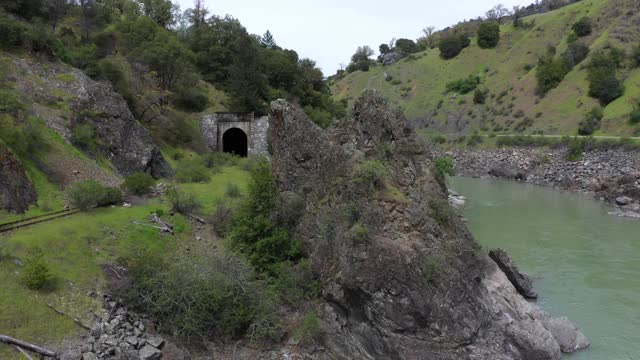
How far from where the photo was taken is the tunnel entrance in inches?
1575

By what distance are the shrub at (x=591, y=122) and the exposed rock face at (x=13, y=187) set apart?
189 ft

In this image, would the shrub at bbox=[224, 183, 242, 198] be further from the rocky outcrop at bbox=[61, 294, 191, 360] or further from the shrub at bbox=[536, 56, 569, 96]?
the shrub at bbox=[536, 56, 569, 96]

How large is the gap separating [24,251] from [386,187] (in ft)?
33.4

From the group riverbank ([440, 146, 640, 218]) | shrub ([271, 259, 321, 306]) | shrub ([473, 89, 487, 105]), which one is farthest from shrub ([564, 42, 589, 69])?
shrub ([271, 259, 321, 306])

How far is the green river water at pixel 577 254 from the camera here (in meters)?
16.9

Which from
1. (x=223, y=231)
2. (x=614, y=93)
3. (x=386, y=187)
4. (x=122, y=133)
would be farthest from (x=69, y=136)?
(x=614, y=93)

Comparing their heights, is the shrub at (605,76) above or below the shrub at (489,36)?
below

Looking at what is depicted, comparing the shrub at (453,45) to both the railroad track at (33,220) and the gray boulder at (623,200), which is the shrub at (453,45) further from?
the railroad track at (33,220)

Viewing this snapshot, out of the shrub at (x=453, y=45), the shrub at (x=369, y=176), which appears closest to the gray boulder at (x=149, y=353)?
the shrub at (x=369, y=176)

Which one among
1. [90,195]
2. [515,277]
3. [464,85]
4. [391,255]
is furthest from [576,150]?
[90,195]

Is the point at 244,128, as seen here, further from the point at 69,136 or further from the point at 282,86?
the point at 69,136

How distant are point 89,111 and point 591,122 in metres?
54.0

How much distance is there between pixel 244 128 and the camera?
36.7 m

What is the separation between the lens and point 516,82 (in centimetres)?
7856
